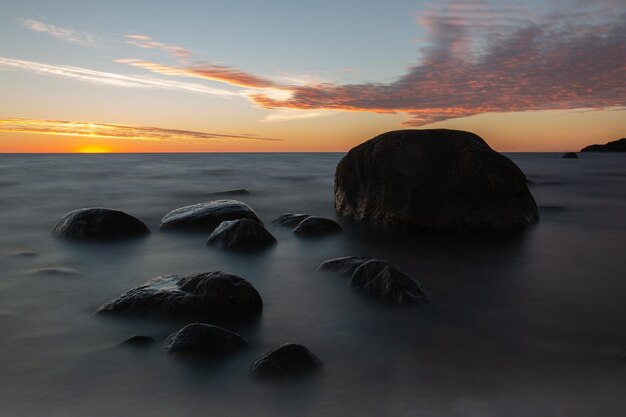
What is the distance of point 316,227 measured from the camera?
8.98m

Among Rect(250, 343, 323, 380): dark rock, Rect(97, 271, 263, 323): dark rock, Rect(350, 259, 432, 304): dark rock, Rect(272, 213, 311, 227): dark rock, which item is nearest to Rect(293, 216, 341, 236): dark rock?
Rect(272, 213, 311, 227): dark rock

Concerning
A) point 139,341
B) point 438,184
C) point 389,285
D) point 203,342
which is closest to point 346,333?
point 389,285

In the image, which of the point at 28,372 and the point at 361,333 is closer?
the point at 28,372

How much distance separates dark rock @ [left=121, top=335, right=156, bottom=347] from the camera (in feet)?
13.6

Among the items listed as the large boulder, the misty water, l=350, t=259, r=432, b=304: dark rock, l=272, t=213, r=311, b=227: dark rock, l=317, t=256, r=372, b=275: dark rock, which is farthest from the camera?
l=272, t=213, r=311, b=227: dark rock

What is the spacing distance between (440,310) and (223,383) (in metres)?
2.43

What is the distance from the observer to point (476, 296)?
5.57 m

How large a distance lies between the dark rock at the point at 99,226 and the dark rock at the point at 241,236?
191 cm

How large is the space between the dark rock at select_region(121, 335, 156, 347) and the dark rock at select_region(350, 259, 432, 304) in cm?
223

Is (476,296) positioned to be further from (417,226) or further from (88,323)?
(88,323)

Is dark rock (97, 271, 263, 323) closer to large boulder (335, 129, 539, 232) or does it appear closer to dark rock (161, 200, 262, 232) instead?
dark rock (161, 200, 262, 232)

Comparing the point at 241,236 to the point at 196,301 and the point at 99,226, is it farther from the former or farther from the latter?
the point at 196,301

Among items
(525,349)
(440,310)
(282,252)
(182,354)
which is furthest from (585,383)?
(282,252)

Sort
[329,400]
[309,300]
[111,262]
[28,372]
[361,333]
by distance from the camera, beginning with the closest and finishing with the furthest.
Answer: [329,400]
[28,372]
[361,333]
[309,300]
[111,262]
